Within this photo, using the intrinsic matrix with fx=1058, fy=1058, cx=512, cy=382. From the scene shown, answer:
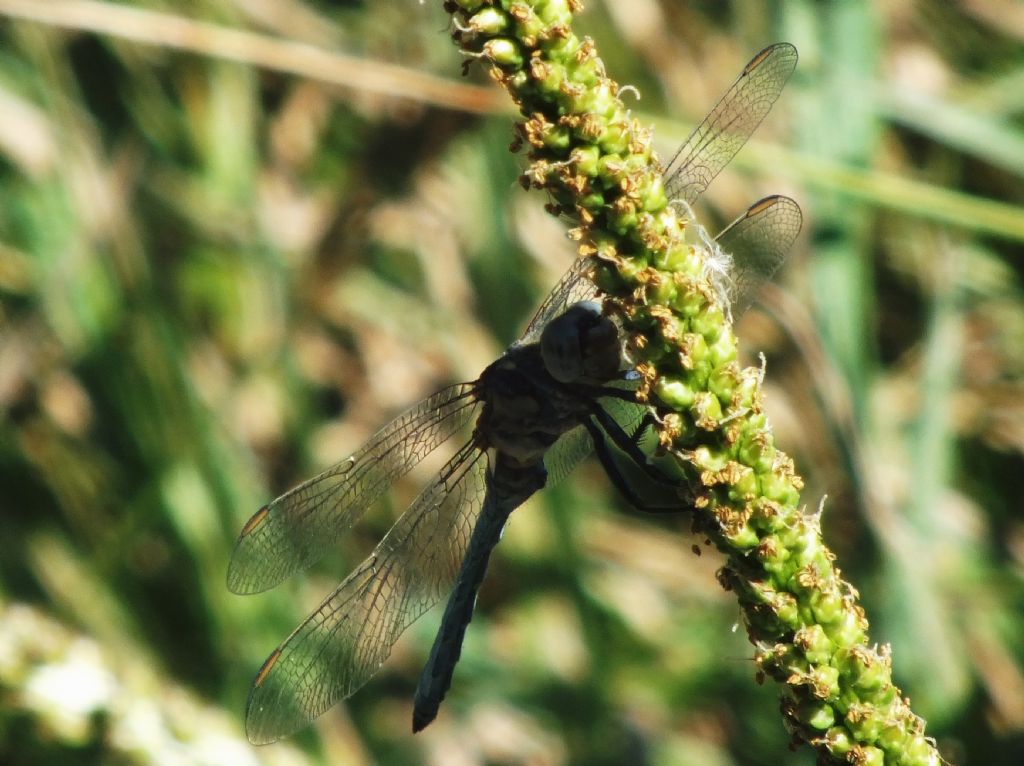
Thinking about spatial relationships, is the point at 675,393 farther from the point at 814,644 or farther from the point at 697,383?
the point at 814,644

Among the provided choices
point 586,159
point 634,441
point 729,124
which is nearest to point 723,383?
point 586,159

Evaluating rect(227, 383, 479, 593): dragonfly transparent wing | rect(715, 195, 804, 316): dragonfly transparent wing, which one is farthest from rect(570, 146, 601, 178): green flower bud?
rect(227, 383, 479, 593): dragonfly transparent wing

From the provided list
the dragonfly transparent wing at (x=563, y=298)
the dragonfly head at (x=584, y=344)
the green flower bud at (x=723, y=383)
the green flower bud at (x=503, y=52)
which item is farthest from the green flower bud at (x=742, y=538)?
the dragonfly transparent wing at (x=563, y=298)

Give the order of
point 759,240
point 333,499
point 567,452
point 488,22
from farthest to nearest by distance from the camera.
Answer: point 567,452
point 333,499
point 759,240
point 488,22

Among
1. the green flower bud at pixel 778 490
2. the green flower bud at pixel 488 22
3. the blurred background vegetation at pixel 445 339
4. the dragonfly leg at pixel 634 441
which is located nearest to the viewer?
the green flower bud at pixel 488 22

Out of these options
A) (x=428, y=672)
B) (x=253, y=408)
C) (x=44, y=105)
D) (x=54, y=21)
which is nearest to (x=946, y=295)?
(x=428, y=672)

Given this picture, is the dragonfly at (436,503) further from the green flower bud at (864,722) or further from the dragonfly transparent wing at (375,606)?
the green flower bud at (864,722)

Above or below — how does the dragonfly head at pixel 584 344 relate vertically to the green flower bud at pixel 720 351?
above

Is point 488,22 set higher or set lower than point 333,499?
lower
